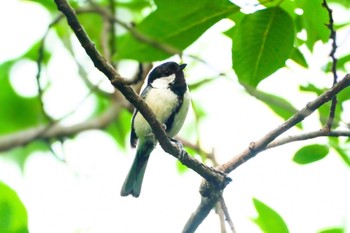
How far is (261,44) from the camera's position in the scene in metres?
2.20

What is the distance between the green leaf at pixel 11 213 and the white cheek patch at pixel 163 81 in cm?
189

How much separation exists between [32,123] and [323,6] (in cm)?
393

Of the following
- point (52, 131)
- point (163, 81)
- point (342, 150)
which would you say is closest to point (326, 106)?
point (342, 150)

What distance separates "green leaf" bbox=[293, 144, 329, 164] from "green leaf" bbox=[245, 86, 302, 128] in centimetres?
19

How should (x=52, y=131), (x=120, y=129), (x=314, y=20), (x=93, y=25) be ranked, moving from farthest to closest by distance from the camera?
(x=120, y=129) < (x=93, y=25) < (x=52, y=131) < (x=314, y=20)

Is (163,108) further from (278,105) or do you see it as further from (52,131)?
(52,131)

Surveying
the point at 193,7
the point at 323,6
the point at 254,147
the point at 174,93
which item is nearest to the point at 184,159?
the point at 254,147

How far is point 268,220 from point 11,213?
0.81 meters

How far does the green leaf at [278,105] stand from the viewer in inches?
102

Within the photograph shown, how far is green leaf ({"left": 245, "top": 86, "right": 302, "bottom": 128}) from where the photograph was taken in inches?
102

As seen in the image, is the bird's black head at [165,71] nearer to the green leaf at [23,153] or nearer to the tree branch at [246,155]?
the tree branch at [246,155]

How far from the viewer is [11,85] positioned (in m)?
5.54

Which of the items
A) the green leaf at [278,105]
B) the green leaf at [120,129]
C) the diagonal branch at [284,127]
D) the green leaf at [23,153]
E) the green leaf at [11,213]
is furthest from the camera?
the green leaf at [23,153]

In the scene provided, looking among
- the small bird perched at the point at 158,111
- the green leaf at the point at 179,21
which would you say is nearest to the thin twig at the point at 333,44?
the green leaf at the point at 179,21
